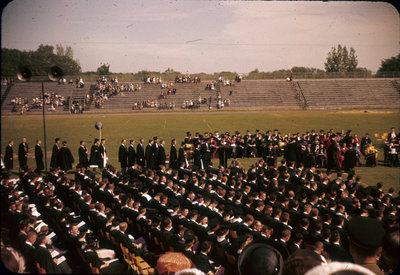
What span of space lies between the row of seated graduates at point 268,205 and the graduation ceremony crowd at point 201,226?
0.10 feet

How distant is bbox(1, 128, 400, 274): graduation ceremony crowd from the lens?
9.71ft

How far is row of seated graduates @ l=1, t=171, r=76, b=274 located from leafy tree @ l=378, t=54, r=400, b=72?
192ft

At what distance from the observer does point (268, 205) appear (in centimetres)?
852

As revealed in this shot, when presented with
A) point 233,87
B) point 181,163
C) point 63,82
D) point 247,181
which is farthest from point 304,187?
point 63,82

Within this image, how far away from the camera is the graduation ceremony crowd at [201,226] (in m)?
2.96

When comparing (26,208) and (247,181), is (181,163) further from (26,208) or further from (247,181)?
(26,208)

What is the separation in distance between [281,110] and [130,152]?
122 ft

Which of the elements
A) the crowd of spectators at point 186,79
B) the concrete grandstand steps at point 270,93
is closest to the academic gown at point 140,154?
the concrete grandstand steps at point 270,93

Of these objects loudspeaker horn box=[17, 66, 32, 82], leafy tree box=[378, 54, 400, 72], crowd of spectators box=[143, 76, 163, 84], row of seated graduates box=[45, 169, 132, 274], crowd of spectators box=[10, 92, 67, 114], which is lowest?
row of seated graduates box=[45, 169, 132, 274]

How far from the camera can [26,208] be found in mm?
8328

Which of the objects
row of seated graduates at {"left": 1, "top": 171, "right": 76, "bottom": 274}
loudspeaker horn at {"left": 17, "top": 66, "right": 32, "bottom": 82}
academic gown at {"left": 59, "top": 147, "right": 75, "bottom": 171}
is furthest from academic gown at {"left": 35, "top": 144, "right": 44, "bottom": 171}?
loudspeaker horn at {"left": 17, "top": 66, "right": 32, "bottom": 82}

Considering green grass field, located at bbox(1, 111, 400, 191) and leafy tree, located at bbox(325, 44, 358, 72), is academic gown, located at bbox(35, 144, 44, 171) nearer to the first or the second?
green grass field, located at bbox(1, 111, 400, 191)

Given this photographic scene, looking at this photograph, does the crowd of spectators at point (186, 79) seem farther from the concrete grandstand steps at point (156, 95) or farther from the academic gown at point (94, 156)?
the academic gown at point (94, 156)

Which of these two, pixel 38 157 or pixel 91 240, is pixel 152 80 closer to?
pixel 38 157
